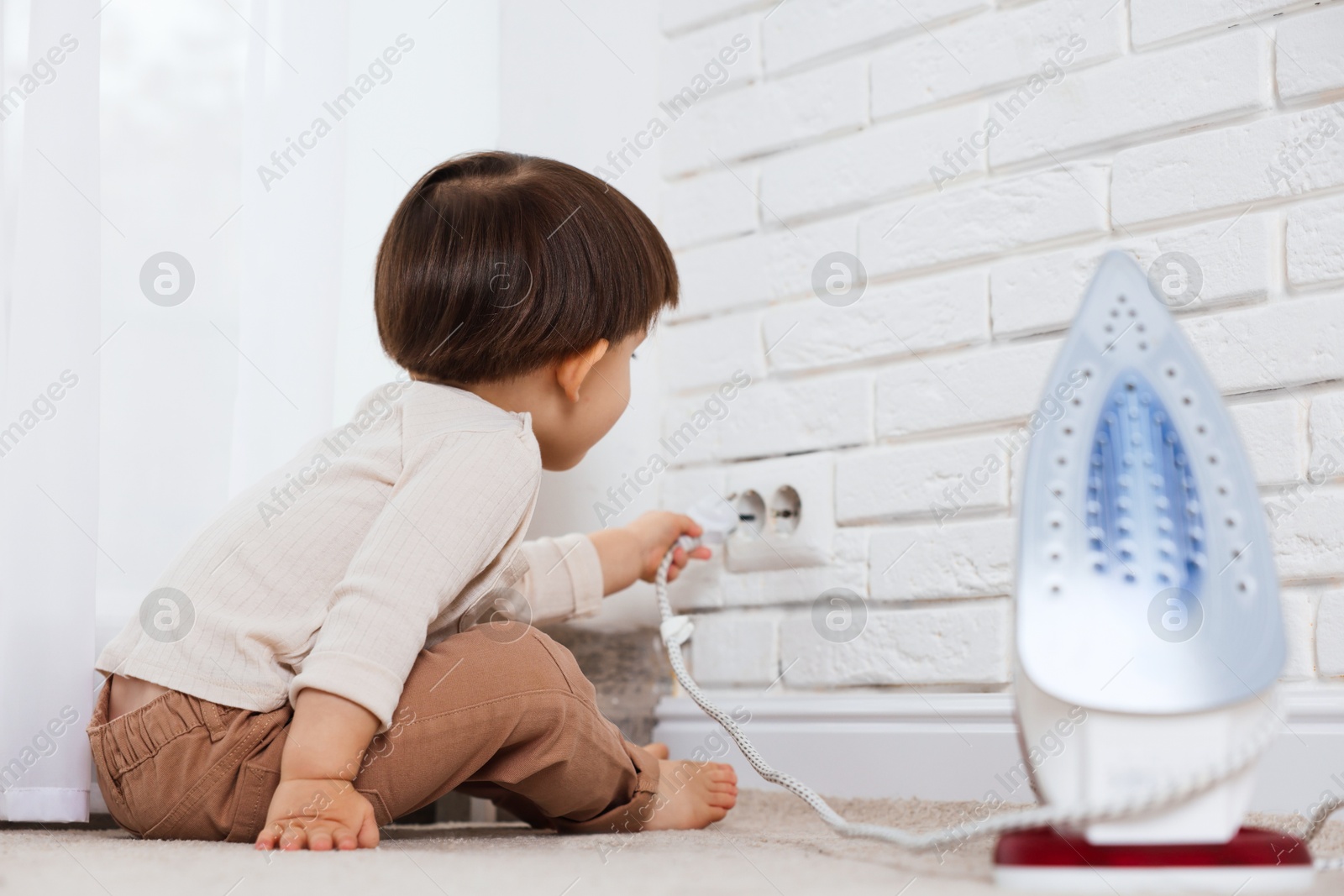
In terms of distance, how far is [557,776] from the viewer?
947 millimetres

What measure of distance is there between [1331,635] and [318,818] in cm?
80

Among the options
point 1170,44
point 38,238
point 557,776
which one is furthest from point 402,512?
point 1170,44

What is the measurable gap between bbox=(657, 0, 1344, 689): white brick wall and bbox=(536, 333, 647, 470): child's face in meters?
0.24

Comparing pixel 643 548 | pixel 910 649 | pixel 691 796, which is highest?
pixel 643 548

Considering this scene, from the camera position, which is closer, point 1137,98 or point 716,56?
point 1137,98

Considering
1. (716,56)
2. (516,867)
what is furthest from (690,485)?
(516,867)

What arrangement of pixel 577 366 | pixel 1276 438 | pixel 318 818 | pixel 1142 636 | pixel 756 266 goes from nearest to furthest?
pixel 1142 636 < pixel 318 818 < pixel 1276 438 < pixel 577 366 < pixel 756 266

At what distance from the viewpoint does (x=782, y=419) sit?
1.31 m

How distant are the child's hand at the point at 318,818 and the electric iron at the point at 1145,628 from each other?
16.9 inches

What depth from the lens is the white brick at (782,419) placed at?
4.10ft

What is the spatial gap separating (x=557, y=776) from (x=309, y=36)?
0.76 metres

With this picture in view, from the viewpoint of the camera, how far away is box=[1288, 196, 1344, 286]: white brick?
0.97 metres

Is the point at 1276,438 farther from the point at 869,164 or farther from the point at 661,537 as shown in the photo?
the point at 661,537

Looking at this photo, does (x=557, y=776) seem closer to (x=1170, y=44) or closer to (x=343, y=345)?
(x=343, y=345)
